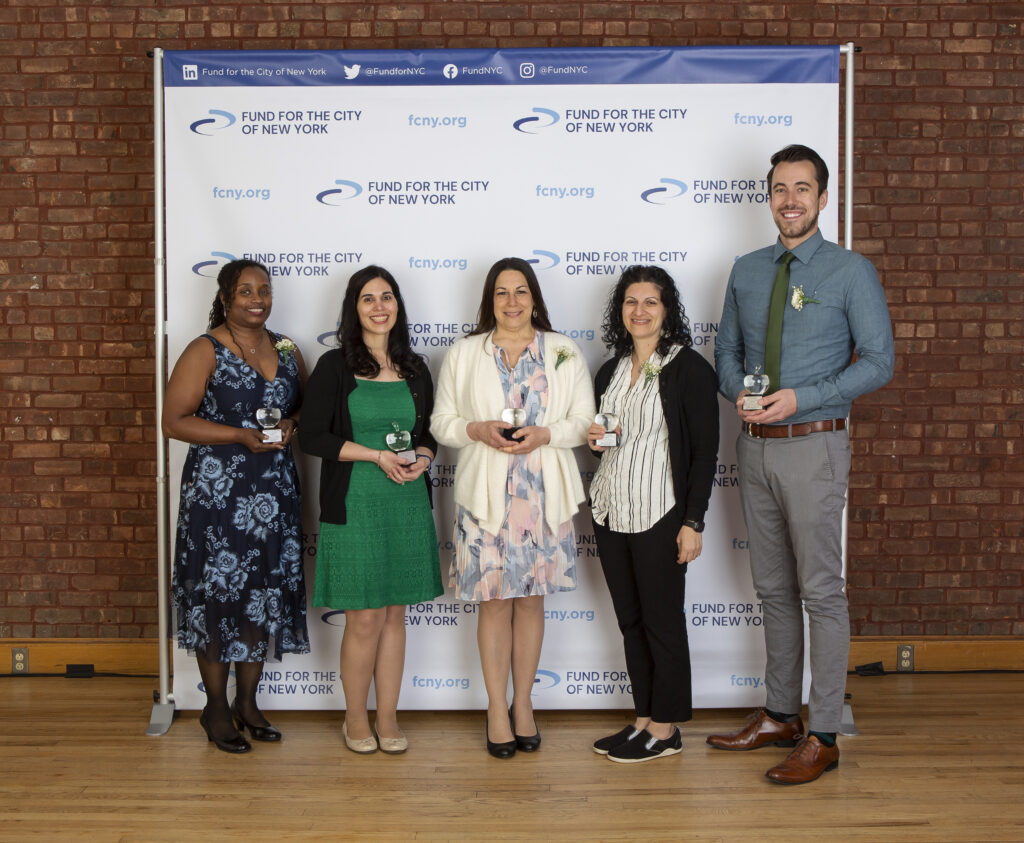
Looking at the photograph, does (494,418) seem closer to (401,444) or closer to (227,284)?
(401,444)

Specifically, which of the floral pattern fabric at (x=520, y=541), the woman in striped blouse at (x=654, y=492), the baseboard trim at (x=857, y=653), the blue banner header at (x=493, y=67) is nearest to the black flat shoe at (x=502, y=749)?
the woman in striped blouse at (x=654, y=492)

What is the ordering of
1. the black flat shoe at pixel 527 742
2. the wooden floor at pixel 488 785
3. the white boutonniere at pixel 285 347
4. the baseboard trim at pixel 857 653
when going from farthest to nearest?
the baseboard trim at pixel 857 653
the white boutonniere at pixel 285 347
the black flat shoe at pixel 527 742
the wooden floor at pixel 488 785

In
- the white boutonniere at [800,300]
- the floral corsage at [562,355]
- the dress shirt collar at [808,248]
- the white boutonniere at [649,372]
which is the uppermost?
the dress shirt collar at [808,248]

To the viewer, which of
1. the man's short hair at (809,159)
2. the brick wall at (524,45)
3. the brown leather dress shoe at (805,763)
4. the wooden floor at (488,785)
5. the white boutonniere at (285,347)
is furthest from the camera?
the brick wall at (524,45)

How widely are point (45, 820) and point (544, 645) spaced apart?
1.89 metres

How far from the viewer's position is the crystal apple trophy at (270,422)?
10.5 ft

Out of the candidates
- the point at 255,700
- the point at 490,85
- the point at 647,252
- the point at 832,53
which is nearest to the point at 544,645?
the point at 255,700

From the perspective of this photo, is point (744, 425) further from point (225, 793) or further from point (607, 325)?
point (225, 793)

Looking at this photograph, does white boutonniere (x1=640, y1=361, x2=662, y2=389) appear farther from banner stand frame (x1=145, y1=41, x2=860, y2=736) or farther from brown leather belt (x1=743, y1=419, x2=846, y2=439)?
banner stand frame (x1=145, y1=41, x2=860, y2=736)

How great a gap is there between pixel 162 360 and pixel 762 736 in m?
2.78

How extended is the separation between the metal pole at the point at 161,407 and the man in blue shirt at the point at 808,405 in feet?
7.48

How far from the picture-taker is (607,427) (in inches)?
124

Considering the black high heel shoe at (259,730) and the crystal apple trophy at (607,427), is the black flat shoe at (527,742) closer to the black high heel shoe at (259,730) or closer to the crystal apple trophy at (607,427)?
the black high heel shoe at (259,730)

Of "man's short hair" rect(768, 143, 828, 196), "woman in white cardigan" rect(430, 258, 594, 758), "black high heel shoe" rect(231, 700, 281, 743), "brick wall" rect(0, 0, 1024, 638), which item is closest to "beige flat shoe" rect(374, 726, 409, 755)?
"woman in white cardigan" rect(430, 258, 594, 758)
